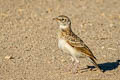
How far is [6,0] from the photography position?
1823 centimetres

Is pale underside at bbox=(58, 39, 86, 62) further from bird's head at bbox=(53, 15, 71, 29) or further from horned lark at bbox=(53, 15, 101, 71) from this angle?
bird's head at bbox=(53, 15, 71, 29)

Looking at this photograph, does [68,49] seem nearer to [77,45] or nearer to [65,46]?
[65,46]

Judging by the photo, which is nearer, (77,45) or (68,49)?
(68,49)

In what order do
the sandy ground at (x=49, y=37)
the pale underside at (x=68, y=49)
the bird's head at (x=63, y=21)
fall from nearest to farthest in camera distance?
the pale underside at (x=68, y=49), the sandy ground at (x=49, y=37), the bird's head at (x=63, y=21)

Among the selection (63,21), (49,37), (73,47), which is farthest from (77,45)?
(49,37)

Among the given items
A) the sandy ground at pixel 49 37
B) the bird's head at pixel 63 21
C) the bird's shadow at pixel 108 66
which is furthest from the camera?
the bird's shadow at pixel 108 66

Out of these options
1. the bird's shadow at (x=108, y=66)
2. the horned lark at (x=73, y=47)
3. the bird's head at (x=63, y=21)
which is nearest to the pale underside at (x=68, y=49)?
the horned lark at (x=73, y=47)

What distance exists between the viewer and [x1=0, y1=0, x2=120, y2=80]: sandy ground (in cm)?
1106

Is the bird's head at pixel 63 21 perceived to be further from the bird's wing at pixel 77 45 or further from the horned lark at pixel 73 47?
the bird's wing at pixel 77 45

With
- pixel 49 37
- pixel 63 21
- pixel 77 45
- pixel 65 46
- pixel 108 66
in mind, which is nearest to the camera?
pixel 65 46

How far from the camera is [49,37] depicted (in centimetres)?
1408

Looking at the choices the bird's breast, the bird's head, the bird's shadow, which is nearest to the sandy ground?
the bird's shadow

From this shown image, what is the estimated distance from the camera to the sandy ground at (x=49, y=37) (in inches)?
436

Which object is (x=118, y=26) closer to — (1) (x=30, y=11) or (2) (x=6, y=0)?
(1) (x=30, y=11)
